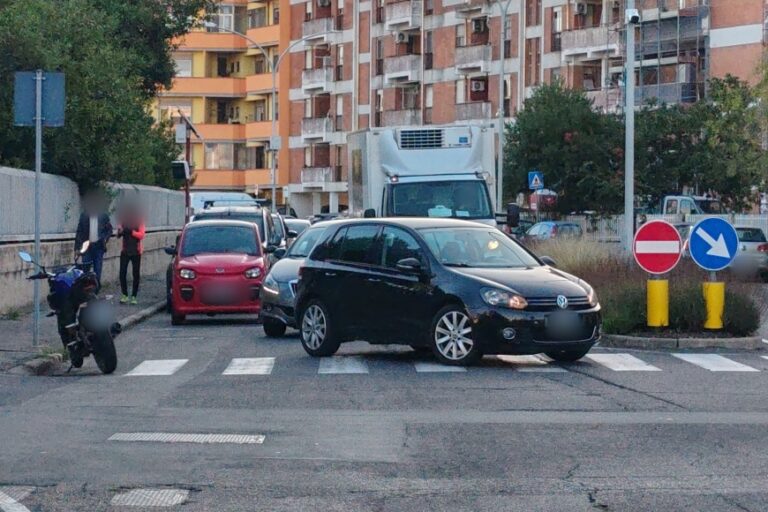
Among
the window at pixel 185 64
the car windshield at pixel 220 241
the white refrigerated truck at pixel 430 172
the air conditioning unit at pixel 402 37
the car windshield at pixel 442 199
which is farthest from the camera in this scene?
the window at pixel 185 64

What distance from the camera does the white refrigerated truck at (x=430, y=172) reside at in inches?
1102

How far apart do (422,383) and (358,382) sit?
64 cm

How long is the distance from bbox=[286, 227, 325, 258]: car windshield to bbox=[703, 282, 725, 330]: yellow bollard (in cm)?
561

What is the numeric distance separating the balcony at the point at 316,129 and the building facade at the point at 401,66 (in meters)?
0.10

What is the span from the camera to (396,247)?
57.1ft

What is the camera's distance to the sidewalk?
17.6m

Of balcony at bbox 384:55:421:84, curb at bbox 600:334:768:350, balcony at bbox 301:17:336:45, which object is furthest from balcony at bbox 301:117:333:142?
curb at bbox 600:334:768:350

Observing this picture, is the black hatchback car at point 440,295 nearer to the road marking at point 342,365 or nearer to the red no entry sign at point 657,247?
the road marking at point 342,365

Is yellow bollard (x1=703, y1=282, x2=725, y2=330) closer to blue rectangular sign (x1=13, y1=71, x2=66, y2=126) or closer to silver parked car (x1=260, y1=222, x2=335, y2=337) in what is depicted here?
silver parked car (x1=260, y1=222, x2=335, y2=337)

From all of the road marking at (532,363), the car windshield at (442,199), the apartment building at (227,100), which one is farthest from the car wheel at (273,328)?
the apartment building at (227,100)

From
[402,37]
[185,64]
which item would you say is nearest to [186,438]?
[402,37]

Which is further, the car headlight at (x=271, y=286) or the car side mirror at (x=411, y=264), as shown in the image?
the car headlight at (x=271, y=286)

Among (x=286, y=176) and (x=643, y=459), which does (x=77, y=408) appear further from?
(x=286, y=176)

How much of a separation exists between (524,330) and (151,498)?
8.07 metres
